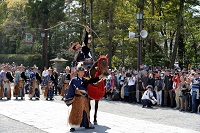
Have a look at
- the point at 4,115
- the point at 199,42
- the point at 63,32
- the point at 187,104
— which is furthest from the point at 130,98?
the point at 63,32

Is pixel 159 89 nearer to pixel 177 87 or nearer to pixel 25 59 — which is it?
pixel 177 87

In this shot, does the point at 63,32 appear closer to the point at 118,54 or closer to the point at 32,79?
the point at 118,54

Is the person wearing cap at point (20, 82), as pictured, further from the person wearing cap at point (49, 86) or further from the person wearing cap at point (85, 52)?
the person wearing cap at point (85, 52)

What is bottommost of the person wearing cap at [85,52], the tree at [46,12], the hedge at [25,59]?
the person wearing cap at [85,52]

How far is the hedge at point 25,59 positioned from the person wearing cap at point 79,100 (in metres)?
27.8

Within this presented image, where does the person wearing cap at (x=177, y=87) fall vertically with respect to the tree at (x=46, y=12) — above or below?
below

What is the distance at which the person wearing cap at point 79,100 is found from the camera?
29.4ft

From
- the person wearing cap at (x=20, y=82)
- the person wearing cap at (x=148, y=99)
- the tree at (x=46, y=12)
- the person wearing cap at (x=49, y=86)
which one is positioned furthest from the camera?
the tree at (x=46, y=12)

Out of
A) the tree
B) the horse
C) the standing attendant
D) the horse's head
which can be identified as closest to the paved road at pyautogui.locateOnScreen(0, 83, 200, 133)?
the horse

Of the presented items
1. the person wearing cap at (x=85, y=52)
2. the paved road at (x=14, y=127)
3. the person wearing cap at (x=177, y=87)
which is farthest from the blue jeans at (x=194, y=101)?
the paved road at (x=14, y=127)

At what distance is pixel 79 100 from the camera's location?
9.09 m

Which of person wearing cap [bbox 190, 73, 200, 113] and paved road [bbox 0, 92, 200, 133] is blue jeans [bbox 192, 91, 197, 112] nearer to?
person wearing cap [bbox 190, 73, 200, 113]

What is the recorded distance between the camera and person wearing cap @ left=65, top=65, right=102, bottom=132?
8961mm

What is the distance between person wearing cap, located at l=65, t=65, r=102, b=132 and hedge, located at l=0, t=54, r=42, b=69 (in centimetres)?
2778
